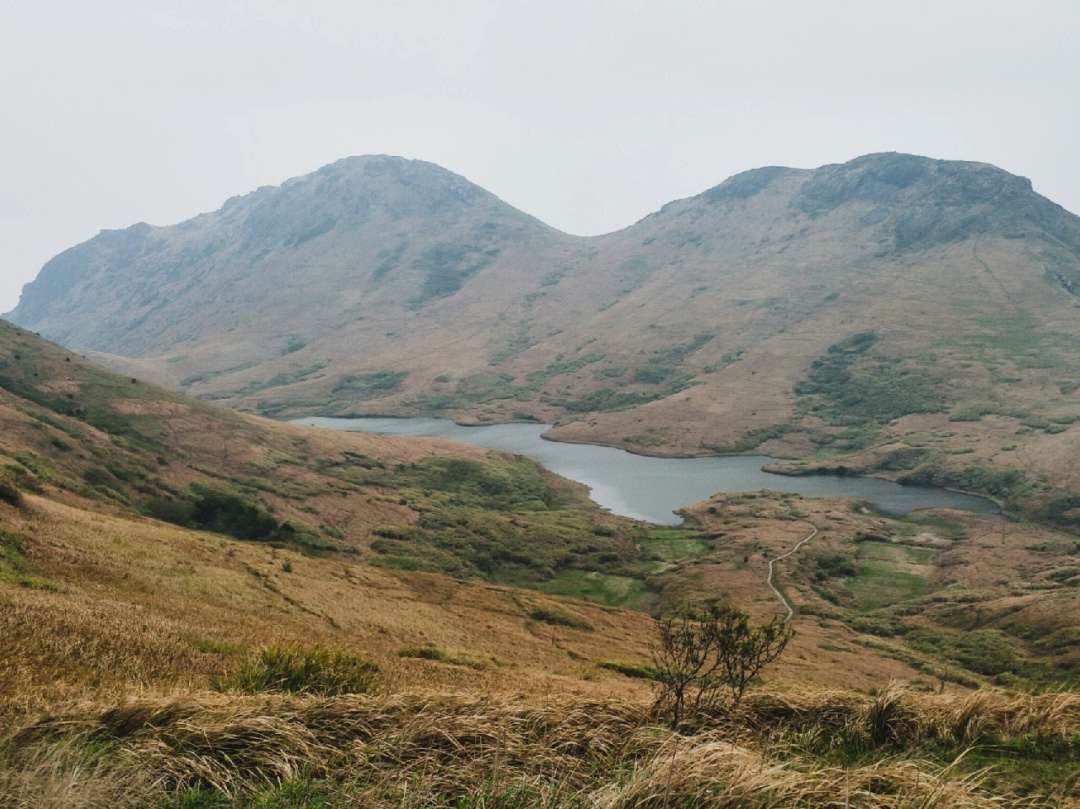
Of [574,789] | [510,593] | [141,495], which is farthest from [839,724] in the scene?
[141,495]

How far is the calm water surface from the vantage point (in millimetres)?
97312

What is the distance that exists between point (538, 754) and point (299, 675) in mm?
4085

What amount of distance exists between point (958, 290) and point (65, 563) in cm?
22516

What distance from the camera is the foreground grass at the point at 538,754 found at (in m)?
4.68

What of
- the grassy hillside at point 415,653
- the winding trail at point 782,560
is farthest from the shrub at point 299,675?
the winding trail at point 782,560

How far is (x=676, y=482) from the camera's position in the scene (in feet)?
369

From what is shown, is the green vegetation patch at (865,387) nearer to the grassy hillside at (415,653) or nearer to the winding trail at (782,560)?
the winding trail at (782,560)

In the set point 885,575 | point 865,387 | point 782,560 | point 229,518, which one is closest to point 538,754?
point 229,518

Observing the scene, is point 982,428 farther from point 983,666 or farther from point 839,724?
point 839,724

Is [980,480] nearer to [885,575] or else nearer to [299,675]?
[885,575]

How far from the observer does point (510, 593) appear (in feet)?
131

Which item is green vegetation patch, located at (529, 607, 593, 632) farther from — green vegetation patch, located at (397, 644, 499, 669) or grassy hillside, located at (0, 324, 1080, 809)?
green vegetation patch, located at (397, 644, 499, 669)

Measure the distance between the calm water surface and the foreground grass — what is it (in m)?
82.9

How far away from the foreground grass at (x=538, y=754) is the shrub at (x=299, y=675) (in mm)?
1546
